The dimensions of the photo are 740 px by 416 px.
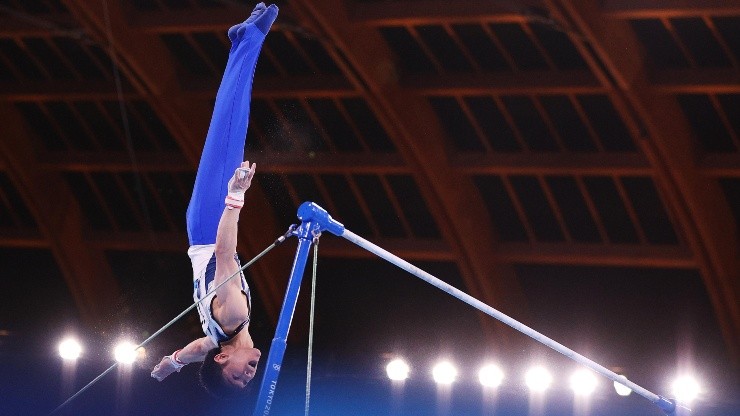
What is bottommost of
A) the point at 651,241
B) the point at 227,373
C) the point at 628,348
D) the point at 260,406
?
the point at 260,406

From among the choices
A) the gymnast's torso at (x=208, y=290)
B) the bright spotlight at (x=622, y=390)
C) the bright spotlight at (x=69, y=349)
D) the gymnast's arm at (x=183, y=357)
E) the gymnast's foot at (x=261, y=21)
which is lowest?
the gymnast's arm at (x=183, y=357)

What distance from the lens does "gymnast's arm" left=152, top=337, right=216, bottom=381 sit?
6340mm

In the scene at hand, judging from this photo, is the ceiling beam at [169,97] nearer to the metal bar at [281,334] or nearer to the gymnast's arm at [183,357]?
the gymnast's arm at [183,357]

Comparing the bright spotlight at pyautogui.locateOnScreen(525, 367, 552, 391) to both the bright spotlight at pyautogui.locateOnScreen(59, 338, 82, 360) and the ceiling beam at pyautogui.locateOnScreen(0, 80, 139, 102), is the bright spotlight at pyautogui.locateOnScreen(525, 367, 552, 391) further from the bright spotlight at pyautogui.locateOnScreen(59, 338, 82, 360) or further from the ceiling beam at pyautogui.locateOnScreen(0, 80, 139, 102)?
the ceiling beam at pyautogui.locateOnScreen(0, 80, 139, 102)

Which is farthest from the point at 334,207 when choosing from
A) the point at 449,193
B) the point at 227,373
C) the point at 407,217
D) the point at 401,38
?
the point at 227,373

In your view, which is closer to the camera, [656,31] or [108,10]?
[656,31]

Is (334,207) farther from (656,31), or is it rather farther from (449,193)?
(656,31)

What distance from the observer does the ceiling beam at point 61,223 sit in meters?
19.5

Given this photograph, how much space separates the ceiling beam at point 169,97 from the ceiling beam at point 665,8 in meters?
5.28

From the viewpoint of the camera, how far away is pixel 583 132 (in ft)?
53.6

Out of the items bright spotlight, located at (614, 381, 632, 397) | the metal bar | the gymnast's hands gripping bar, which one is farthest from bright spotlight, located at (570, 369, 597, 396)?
the metal bar

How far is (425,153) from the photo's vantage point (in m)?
16.7

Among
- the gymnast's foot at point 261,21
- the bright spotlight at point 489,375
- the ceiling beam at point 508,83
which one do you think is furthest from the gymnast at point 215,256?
the ceiling beam at point 508,83

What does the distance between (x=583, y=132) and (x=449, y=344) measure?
13.8 feet
